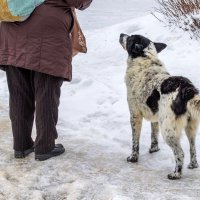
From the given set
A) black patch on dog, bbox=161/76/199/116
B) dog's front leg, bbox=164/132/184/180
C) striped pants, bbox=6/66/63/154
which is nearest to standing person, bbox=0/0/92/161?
striped pants, bbox=6/66/63/154

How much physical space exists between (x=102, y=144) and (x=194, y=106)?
1530 millimetres

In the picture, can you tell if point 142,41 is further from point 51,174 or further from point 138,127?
point 51,174

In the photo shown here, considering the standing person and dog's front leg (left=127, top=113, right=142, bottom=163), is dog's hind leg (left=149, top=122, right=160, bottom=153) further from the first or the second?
the standing person

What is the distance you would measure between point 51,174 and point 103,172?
1.57 feet

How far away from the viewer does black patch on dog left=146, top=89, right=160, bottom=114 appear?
478 cm

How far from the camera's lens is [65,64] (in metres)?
4.74

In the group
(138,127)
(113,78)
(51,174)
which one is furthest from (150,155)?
(113,78)

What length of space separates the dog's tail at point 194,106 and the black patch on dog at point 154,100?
400 mm

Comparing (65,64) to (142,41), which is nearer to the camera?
(65,64)

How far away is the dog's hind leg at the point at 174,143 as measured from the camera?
15.0 feet

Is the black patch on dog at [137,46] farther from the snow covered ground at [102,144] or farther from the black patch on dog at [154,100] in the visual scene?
the snow covered ground at [102,144]

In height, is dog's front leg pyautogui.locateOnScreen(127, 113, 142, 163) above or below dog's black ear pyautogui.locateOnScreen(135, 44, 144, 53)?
below

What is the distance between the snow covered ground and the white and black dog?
261mm

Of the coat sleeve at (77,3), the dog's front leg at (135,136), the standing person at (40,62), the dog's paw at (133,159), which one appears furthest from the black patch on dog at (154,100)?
the coat sleeve at (77,3)
